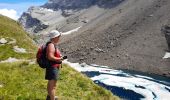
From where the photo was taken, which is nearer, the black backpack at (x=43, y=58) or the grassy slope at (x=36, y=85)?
the black backpack at (x=43, y=58)

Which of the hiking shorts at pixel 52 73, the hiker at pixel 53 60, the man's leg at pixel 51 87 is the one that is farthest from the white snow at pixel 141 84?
the hiking shorts at pixel 52 73

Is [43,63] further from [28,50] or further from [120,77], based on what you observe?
[120,77]

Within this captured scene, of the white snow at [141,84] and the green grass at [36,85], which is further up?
the green grass at [36,85]

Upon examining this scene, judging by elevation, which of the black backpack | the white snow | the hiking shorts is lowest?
the white snow

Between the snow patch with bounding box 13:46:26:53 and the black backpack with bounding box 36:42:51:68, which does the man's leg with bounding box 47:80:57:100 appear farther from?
the snow patch with bounding box 13:46:26:53

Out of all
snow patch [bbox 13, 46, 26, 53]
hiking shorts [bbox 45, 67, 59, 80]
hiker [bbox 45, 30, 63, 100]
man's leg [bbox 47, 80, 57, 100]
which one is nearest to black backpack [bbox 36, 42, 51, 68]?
hiker [bbox 45, 30, 63, 100]

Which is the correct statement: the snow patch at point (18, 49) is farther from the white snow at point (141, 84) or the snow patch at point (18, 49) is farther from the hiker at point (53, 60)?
the white snow at point (141, 84)

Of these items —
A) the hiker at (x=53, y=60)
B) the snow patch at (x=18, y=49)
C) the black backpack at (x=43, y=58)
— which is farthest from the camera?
the snow patch at (x=18, y=49)

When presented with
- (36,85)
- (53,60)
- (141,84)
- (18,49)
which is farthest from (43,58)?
(141,84)

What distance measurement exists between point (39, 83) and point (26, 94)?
199 centimetres

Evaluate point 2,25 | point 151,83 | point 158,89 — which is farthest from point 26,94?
point 151,83

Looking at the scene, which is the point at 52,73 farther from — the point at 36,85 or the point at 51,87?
the point at 36,85

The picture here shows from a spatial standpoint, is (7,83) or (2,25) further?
(2,25)

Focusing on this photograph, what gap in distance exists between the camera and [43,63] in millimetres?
16625
